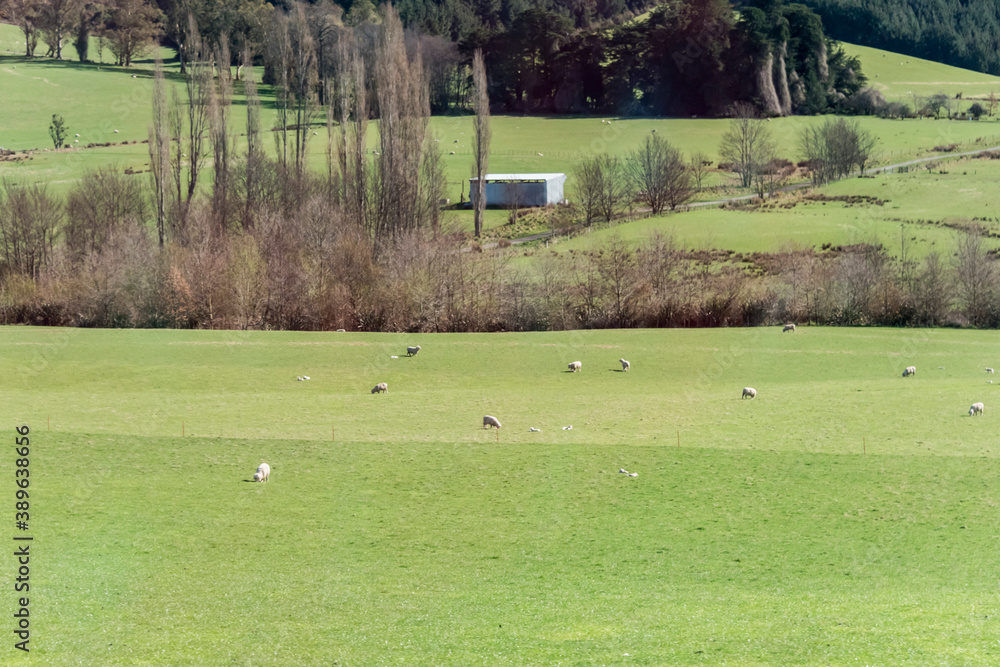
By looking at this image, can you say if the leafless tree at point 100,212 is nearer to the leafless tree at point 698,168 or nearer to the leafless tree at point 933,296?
the leafless tree at point 933,296

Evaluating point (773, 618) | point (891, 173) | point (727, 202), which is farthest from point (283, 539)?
point (891, 173)

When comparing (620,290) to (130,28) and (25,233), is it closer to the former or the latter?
(25,233)

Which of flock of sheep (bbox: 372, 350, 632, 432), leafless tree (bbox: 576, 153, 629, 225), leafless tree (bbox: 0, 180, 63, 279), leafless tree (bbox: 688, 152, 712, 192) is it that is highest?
leafless tree (bbox: 688, 152, 712, 192)

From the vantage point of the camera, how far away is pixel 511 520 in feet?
61.7

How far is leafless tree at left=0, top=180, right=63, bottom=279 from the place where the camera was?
182 feet

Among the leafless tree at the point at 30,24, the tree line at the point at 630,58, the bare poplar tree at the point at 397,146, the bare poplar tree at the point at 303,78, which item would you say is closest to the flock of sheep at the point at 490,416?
the bare poplar tree at the point at 397,146

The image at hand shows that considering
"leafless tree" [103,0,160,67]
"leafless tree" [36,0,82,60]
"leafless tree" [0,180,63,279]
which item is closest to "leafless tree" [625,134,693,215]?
"leafless tree" [0,180,63,279]

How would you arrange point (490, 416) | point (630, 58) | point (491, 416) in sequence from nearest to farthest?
point (490, 416) → point (491, 416) → point (630, 58)

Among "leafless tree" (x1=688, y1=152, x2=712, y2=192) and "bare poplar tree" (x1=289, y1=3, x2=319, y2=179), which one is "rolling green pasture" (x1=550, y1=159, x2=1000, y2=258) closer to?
"leafless tree" (x1=688, y1=152, x2=712, y2=192)

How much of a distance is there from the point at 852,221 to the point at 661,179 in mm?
19134

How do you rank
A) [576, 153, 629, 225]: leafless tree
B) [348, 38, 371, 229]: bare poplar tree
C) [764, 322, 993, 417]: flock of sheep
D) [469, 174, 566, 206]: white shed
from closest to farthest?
[764, 322, 993, 417]: flock of sheep → [348, 38, 371, 229]: bare poplar tree → [576, 153, 629, 225]: leafless tree → [469, 174, 566, 206]: white shed

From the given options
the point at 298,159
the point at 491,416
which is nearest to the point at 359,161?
the point at 298,159

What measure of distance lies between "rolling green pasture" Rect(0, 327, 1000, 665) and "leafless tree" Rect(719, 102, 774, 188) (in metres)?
67.2

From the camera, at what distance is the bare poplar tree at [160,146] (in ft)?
179
